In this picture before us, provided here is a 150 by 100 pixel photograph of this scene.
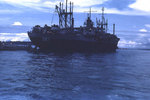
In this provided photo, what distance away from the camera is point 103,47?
370 feet

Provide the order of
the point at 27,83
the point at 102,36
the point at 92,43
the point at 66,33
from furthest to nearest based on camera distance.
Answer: the point at 102,36 → the point at 92,43 → the point at 66,33 → the point at 27,83

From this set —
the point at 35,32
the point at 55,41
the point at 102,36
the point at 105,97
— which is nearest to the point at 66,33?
the point at 55,41

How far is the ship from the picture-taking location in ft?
288

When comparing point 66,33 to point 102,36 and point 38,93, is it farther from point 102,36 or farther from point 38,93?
point 38,93

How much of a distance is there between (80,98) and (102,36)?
3688 inches

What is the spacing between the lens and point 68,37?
88875 millimetres

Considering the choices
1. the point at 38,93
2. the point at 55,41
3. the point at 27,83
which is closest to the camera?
the point at 38,93

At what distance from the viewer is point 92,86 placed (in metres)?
23.6

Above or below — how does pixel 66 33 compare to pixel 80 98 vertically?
above

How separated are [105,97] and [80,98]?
2.45 metres

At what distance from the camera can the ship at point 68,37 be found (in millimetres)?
87875

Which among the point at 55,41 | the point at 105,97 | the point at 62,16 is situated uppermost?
the point at 62,16

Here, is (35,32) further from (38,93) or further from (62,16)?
(38,93)

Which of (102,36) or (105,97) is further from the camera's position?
(102,36)
